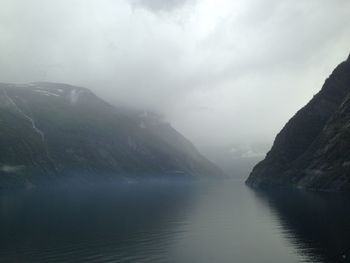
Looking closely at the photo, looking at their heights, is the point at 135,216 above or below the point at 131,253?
above

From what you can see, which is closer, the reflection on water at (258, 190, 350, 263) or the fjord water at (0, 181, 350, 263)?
the reflection on water at (258, 190, 350, 263)

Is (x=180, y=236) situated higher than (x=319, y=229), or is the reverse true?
(x=180, y=236)

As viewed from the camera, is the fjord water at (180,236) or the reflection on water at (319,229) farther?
the fjord water at (180,236)

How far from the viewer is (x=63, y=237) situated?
10031 centimetres

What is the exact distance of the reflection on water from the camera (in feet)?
252

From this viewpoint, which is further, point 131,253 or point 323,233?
point 323,233

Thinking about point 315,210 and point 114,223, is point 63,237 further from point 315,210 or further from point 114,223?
point 315,210

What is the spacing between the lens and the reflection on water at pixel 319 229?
76675mm

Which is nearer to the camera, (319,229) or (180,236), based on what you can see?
(180,236)

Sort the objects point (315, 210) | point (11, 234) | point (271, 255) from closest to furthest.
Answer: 1. point (271, 255)
2. point (11, 234)
3. point (315, 210)

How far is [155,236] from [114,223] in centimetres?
2819

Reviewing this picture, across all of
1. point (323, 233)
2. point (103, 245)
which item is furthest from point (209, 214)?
point (103, 245)

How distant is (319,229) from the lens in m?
105

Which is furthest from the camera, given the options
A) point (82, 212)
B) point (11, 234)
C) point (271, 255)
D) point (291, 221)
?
point (82, 212)
